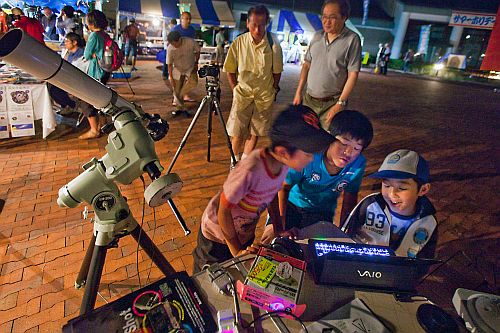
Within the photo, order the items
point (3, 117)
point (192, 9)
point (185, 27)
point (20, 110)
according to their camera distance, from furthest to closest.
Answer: point (192, 9)
point (185, 27)
point (20, 110)
point (3, 117)

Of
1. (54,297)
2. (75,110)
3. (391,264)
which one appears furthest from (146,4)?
(391,264)

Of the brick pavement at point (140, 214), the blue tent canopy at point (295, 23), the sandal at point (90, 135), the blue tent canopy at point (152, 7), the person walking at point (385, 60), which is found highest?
the blue tent canopy at point (295, 23)

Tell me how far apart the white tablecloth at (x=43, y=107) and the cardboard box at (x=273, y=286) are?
4.71 m

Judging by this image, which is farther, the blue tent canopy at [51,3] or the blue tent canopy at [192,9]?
the blue tent canopy at [192,9]

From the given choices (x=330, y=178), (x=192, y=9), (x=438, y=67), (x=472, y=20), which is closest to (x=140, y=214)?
(x=330, y=178)

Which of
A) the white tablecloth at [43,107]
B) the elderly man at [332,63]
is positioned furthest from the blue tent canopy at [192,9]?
the elderly man at [332,63]

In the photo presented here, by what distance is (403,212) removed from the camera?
197cm

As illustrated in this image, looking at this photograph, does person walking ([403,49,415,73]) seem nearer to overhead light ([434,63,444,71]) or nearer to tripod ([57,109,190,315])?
overhead light ([434,63,444,71])

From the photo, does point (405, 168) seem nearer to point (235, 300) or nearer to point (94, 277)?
point (235, 300)

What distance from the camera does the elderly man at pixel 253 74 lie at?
141 inches

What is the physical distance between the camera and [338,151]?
206 centimetres

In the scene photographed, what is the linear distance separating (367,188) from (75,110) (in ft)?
17.2

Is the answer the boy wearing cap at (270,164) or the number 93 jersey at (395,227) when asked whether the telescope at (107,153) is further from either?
the number 93 jersey at (395,227)

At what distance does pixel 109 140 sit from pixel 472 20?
30628 mm
